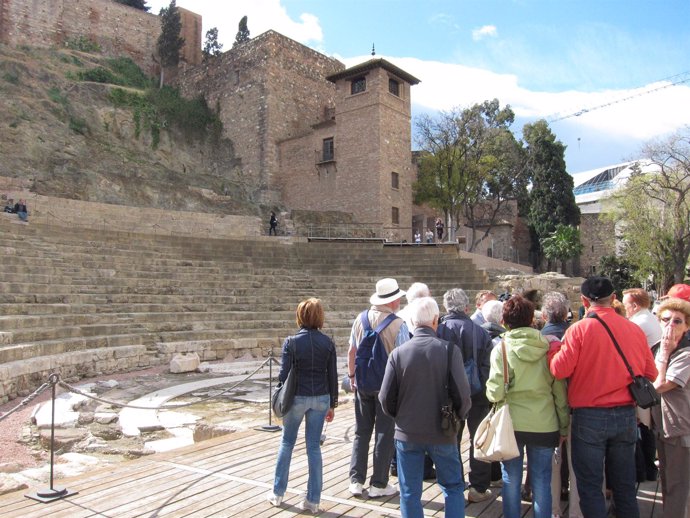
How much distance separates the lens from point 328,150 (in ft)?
101

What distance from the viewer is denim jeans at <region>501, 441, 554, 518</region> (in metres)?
3.46

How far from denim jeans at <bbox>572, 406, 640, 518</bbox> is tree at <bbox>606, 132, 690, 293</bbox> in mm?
25175

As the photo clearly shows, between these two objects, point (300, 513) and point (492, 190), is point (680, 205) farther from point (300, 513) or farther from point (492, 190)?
point (300, 513)

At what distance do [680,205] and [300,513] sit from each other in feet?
87.8

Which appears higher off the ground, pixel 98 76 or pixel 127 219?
pixel 98 76

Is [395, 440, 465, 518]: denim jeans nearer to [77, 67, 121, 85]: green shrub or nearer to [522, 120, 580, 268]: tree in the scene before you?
[522, 120, 580, 268]: tree

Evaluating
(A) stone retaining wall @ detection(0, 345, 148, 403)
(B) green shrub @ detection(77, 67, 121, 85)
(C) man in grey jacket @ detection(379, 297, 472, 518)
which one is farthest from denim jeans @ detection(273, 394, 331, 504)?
(B) green shrub @ detection(77, 67, 121, 85)

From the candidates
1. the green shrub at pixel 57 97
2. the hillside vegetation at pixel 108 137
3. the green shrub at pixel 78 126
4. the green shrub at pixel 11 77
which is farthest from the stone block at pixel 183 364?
the green shrub at pixel 11 77

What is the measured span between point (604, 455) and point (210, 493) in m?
2.79

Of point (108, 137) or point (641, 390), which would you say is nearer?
point (641, 390)

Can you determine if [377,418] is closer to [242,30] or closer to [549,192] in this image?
[549,192]

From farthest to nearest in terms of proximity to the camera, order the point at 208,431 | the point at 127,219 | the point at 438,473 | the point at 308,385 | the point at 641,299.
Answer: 1. the point at 127,219
2. the point at 208,431
3. the point at 641,299
4. the point at 308,385
5. the point at 438,473

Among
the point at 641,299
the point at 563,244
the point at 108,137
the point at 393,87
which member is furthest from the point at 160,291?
the point at 563,244

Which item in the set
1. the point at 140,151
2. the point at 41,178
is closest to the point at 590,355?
the point at 41,178
